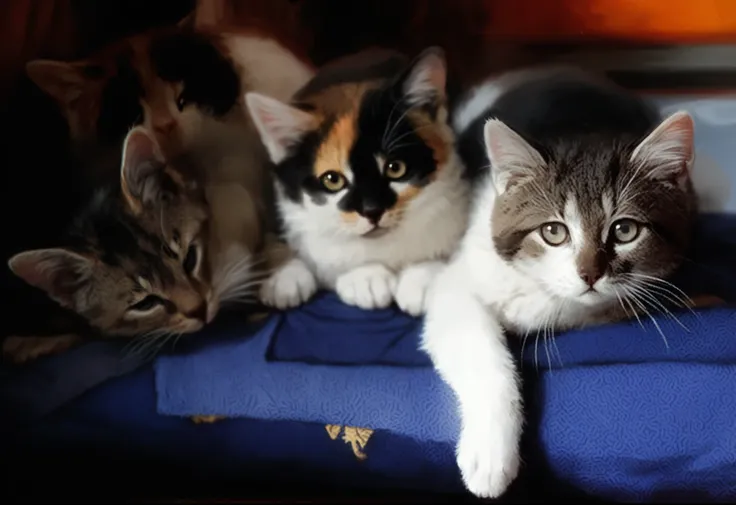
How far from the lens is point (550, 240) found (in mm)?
1122

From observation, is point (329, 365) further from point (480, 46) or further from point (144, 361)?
point (480, 46)

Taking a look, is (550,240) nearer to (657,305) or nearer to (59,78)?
(657,305)

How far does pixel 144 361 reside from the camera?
130cm

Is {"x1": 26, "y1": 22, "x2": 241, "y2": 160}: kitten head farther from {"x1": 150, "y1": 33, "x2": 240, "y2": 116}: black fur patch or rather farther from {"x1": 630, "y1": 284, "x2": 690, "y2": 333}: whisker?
{"x1": 630, "y1": 284, "x2": 690, "y2": 333}: whisker

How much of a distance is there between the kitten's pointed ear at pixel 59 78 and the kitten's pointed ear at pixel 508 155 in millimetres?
654

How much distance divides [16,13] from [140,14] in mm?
195

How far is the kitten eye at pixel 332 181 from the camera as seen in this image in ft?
4.11

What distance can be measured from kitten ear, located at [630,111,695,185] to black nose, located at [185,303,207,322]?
665 mm

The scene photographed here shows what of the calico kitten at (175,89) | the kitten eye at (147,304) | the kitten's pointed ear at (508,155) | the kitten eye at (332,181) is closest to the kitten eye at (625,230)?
the kitten's pointed ear at (508,155)

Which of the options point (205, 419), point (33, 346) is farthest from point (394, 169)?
point (33, 346)

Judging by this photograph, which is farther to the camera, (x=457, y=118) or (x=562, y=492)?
(x=457, y=118)

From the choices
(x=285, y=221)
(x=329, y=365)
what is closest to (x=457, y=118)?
(x=285, y=221)

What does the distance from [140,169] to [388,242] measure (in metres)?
0.40

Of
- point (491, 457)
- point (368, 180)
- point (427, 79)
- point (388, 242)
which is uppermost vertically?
point (427, 79)
